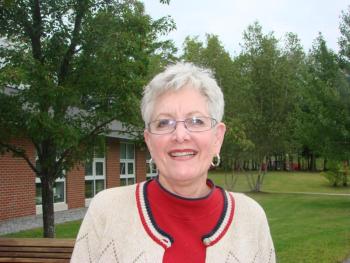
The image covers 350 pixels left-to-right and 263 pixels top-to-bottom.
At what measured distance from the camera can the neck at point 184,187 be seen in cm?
240

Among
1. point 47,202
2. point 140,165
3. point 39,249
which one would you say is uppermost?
point 140,165

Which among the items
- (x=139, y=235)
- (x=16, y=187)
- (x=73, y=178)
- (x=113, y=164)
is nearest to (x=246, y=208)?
(x=139, y=235)

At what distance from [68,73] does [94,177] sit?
14.5m

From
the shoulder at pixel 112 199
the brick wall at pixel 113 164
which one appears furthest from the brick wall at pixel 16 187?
the shoulder at pixel 112 199

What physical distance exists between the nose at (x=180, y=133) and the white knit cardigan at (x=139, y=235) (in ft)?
1.12

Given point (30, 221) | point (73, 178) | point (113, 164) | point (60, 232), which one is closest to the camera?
point (60, 232)

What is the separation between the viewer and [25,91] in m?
7.18

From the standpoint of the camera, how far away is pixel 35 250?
16.6 feet

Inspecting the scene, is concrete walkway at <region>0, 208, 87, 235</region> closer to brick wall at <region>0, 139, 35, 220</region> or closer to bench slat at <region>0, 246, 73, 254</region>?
brick wall at <region>0, 139, 35, 220</region>

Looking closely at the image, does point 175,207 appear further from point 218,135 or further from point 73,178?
point 73,178

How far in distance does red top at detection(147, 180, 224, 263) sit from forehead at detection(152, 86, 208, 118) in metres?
0.37

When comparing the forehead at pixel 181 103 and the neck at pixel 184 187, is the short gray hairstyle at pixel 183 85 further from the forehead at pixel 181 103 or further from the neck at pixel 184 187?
the neck at pixel 184 187

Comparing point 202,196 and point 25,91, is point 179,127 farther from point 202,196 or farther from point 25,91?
point 25,91

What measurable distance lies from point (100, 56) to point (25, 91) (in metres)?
1.20
